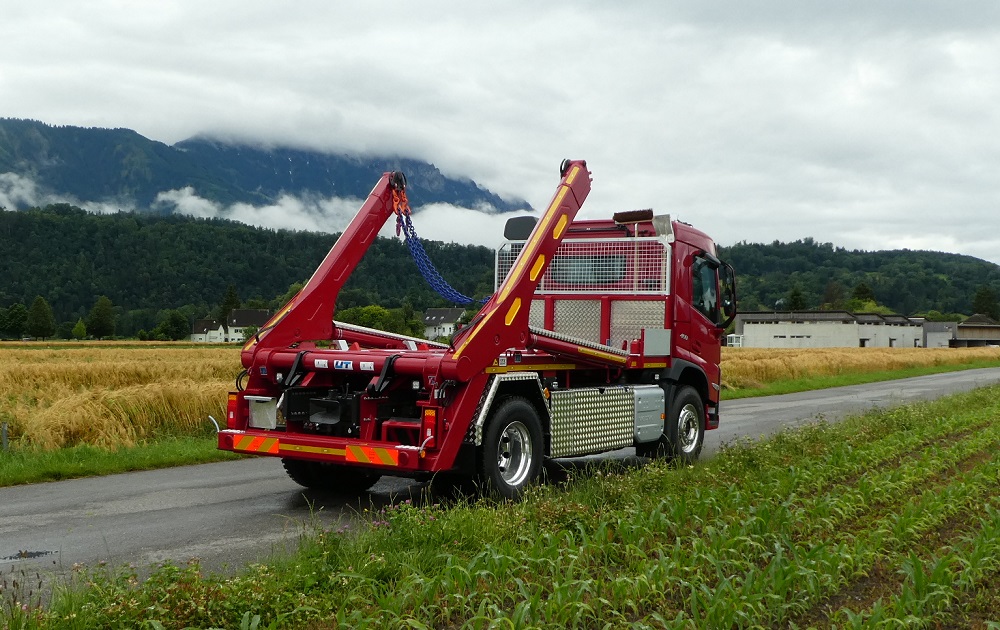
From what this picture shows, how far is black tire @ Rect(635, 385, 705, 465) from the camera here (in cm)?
1127

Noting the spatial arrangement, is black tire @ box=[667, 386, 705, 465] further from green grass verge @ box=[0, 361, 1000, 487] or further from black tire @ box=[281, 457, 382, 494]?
green grass verge @ box=[0, 361, 1000, 487]

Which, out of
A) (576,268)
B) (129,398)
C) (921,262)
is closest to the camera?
(576,268)

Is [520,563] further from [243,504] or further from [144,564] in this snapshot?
[243,504]

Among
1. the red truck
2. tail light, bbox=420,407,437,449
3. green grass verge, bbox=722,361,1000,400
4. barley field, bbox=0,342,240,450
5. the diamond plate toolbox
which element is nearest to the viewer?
tail light, bbox=420,407,437,449

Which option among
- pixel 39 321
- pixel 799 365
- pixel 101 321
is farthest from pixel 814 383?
pixel 39 321

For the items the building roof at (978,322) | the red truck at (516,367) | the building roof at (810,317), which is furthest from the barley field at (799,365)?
the building roof at (978,322)

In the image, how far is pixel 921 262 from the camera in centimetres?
18475

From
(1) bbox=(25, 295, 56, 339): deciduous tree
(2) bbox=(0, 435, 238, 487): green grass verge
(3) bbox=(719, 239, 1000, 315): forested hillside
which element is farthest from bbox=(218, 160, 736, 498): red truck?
(3) bbox=(719, 239, 1000, 315): forested hillside

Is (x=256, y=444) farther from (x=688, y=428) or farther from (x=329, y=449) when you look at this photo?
(x=688, y=428)

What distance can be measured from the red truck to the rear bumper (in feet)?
0.04

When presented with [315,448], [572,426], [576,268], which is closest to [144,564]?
[315,448]

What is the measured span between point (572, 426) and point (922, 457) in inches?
161

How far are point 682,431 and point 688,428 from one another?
236 mm

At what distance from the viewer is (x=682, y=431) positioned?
11750mm
